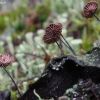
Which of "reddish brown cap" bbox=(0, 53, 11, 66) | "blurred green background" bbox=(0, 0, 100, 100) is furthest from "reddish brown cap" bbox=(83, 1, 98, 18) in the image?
"blurred green background" bbox=(0, 0, 100, 100)

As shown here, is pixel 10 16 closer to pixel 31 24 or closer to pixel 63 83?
pixel 31 24

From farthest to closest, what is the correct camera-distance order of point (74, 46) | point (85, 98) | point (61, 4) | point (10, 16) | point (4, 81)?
point (10, 16) → point (61, 4) → point (74, 46) → point (4, 81) → point (85, 98)

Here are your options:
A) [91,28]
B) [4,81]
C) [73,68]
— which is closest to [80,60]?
[73,68]

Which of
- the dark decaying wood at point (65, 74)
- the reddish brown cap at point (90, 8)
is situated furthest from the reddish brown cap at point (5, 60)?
the reddish brown cap at point (90, 8)

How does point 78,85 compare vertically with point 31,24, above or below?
above

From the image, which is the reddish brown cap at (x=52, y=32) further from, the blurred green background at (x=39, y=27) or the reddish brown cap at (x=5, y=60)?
the blurred green background at (x=39, y=27)

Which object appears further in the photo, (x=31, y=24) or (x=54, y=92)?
(x=31, y=24)

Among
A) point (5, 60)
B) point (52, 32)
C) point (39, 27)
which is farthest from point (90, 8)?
point (39, 27)

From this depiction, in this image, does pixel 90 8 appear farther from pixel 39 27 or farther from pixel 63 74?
pixel 39 27
